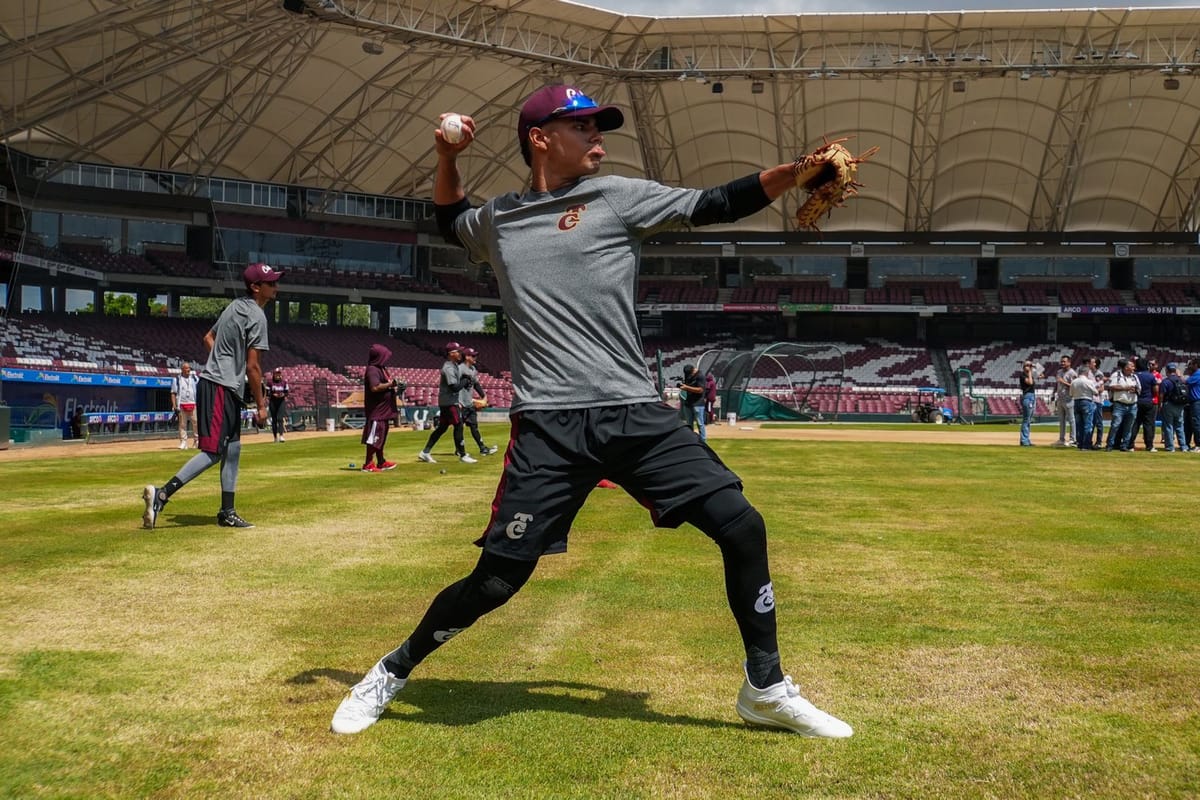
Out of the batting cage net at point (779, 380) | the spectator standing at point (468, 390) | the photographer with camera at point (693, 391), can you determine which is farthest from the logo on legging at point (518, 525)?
the batting cage net at point (779, 380)

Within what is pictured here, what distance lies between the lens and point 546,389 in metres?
3.74

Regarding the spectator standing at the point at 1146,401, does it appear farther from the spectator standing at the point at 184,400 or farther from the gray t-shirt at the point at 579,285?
the gray t-shirt at the point at 579,285

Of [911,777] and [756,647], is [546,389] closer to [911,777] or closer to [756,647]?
[756,647]

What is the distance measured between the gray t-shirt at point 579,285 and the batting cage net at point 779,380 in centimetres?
3038

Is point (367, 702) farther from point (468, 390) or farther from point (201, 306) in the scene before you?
point (201, 306)

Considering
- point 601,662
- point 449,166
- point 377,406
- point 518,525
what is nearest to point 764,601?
point 518,525

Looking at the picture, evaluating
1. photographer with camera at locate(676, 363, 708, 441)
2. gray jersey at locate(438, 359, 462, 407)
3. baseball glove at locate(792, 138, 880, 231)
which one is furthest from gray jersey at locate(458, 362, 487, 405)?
baseball glove at locate(792, 138, 880, 231)

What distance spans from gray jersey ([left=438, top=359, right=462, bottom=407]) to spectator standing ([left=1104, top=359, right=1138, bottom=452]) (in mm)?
→ 13382

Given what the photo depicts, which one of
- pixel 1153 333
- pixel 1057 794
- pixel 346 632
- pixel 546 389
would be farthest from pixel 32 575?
pixel 1153 333

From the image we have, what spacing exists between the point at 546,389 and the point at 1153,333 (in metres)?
69.5

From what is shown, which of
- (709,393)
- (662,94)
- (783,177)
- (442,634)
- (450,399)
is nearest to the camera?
(783,177)

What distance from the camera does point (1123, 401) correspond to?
68.8 feet

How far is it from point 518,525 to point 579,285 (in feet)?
2.98

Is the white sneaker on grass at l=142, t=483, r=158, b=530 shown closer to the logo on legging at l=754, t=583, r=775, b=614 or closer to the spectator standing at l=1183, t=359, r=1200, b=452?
the logo on legging at l=754, t=583, r=775, b=614
